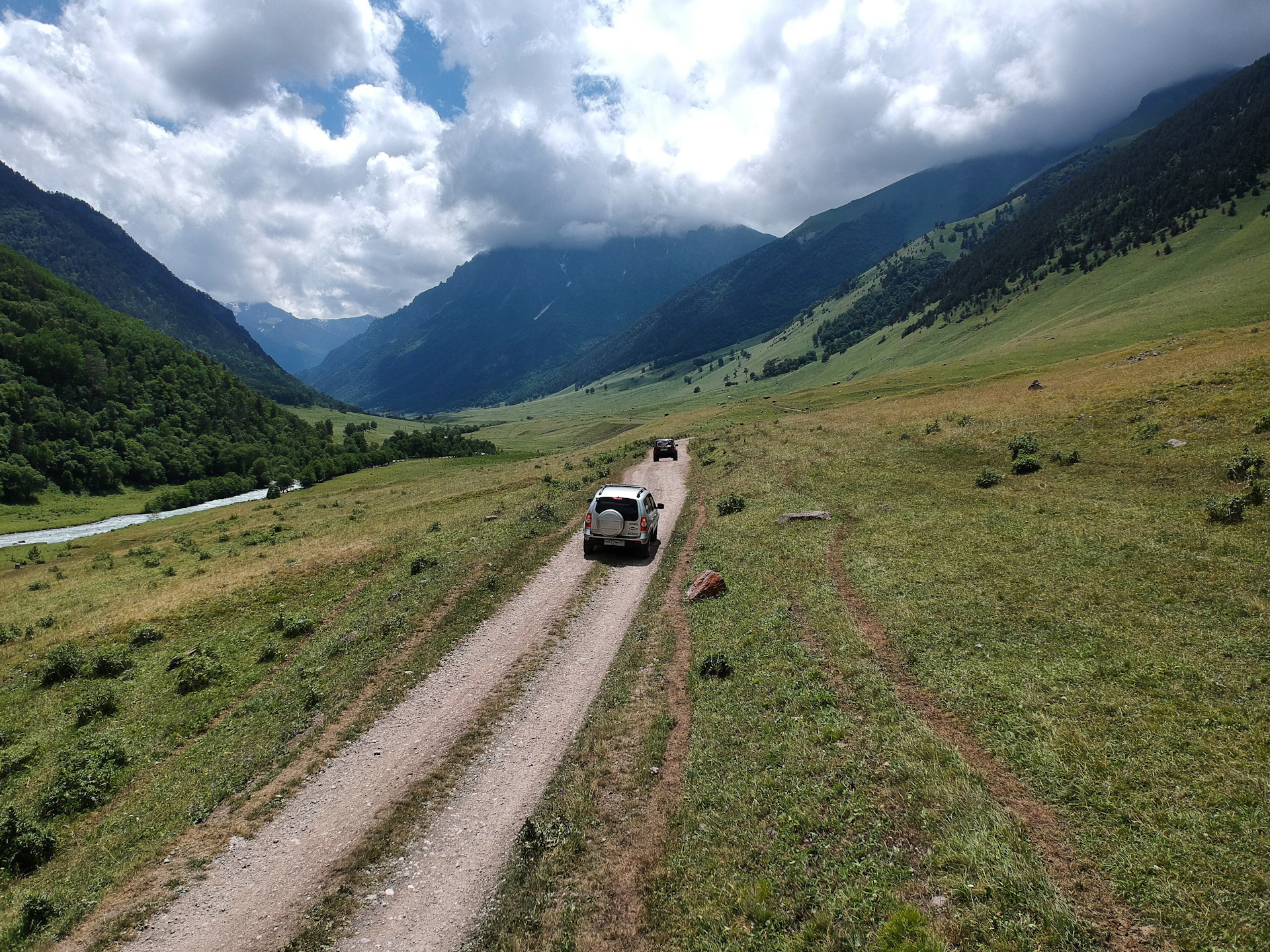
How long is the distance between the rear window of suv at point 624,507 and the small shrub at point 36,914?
22.3m

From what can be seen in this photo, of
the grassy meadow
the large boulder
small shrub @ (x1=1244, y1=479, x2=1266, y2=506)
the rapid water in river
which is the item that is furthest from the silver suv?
the rapid water in river

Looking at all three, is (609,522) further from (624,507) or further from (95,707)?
(95,707)

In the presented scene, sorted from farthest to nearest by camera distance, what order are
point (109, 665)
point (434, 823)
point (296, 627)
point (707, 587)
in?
1. point (707, 587)
2. point (296, 627)
3. point (109, 665)
4. point (434, 823)

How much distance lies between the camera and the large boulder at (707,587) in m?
23.3

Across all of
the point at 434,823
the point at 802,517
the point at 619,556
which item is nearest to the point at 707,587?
the point at 619,556

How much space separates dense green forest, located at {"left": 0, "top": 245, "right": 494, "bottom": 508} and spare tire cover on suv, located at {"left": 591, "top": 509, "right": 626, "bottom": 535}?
134687 millimetres

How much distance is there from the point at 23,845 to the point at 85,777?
2628 millimetres

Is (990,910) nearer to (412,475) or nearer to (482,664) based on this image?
(482,664)

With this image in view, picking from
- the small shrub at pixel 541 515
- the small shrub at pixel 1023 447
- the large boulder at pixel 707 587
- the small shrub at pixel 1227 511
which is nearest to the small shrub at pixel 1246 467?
the small shrub at pixel 1227 511

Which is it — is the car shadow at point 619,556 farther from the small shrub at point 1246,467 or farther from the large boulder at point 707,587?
the small shrub at point 1246,467

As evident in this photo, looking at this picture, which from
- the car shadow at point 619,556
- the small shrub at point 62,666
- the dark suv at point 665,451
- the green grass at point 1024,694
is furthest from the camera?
the dark suv at point 665,451

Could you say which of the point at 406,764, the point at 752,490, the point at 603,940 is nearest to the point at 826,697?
the point at 603,940

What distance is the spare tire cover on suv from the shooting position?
96.6 ft

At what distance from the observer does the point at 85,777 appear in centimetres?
1429
